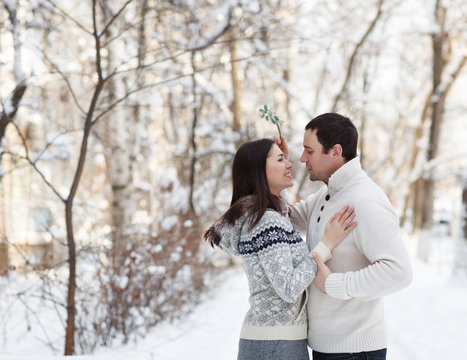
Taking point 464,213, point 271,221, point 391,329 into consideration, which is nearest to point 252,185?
point 271,221

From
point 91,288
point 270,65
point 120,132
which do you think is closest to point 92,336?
point 91,288

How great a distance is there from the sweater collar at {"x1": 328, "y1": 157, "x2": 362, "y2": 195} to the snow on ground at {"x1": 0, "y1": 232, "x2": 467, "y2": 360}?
2.14 m

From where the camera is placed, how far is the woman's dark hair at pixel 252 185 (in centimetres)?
251

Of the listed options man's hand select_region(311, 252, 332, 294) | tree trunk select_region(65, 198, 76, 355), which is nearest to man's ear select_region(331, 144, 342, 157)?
Answer: man's hand select_region(311, 252, 332, 294)

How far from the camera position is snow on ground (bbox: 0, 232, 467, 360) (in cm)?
553

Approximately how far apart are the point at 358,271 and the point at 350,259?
0.15 metres

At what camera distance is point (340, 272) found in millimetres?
2439

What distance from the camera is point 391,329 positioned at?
22.3 feet

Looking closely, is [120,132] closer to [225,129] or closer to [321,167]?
[225,129]

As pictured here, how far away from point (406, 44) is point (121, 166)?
1359 cm

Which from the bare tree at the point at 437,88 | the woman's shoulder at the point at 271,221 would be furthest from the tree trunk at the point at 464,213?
the woman's shoulder at the point at 271,221

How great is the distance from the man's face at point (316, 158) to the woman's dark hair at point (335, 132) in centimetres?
2

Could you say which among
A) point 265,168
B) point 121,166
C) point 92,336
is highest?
point 121,166

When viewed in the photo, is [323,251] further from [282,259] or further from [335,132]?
[335,132]
